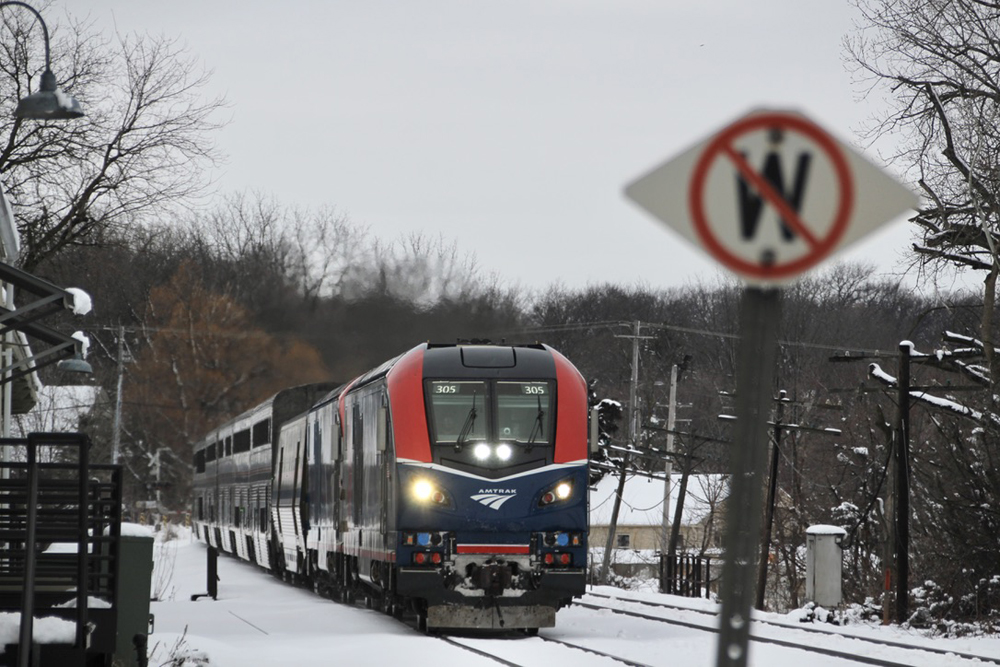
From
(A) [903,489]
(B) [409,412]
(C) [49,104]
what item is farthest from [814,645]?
(C) [49,104]

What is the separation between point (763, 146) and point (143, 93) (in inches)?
1129

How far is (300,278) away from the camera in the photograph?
36.7m

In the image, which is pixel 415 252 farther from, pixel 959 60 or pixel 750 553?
pixel 750 553

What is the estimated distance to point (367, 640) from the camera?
15.8 meters

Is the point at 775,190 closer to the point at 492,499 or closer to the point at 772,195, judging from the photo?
the point at 772,195

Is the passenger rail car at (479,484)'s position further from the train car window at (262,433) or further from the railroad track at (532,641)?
the train car window at (262,433)

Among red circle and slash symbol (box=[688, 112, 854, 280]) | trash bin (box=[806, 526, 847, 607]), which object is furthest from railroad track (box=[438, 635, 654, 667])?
red circle and slash symbol (box=[688, 112, 854, 280])

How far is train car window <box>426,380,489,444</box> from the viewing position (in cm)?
1756

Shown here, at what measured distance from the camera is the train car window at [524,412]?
A: 17703 mm

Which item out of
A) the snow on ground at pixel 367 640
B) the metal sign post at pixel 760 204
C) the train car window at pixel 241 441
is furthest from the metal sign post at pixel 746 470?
the train car window at pixel 241 441

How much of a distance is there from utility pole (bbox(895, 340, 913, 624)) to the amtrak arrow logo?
26.0ft

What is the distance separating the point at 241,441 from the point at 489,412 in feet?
67.8

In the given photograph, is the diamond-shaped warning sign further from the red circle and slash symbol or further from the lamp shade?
the lamp shade

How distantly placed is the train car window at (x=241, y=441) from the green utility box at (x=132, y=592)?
2336cm
